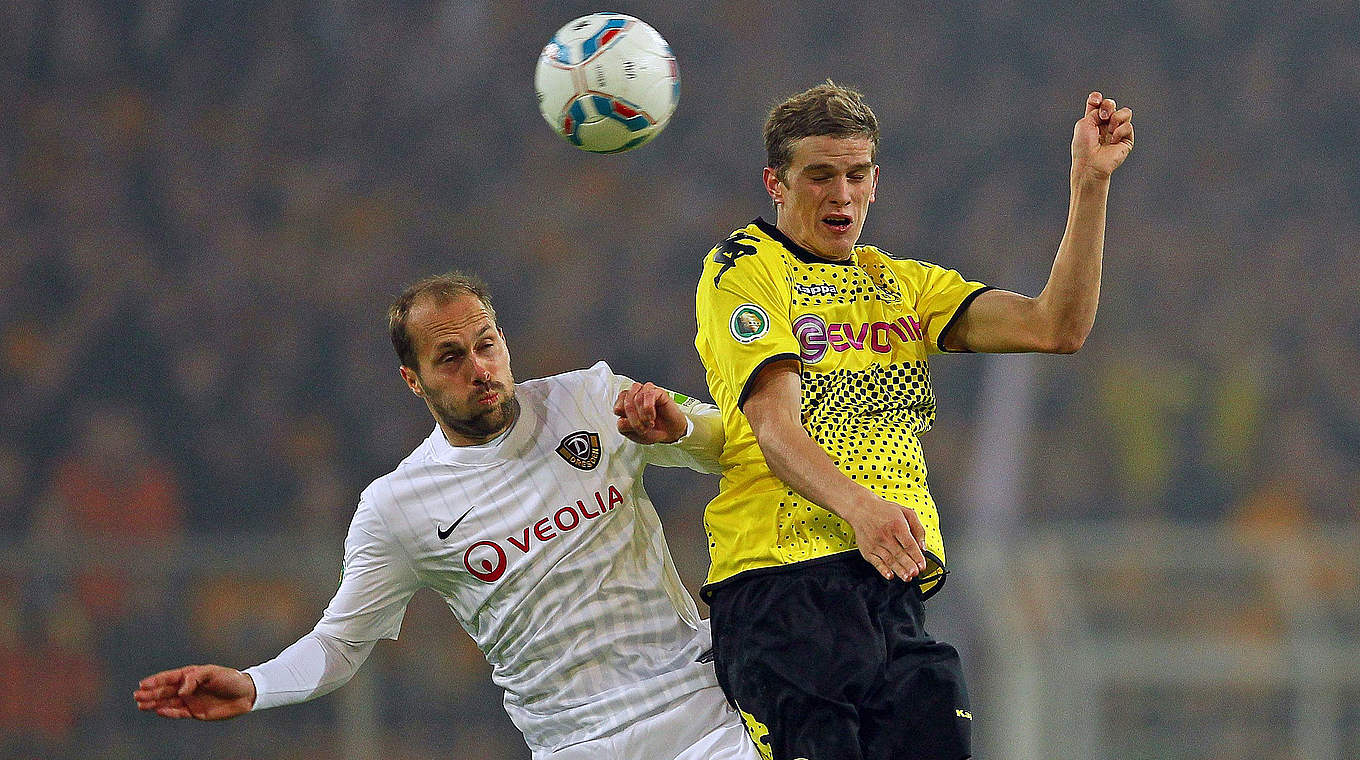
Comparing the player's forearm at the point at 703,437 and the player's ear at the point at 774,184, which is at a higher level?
the player's ear at the point at 774,184

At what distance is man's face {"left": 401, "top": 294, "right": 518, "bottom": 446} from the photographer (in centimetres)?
364

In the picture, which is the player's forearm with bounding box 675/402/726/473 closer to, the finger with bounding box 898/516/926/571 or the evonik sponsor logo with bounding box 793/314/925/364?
the evonik sponsor logo with bounding box 793/314/925/364

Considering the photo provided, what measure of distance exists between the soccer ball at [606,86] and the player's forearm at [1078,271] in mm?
1105

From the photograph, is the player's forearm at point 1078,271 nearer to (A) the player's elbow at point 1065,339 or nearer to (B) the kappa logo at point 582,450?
(A) the player's elbow at point 1065,339

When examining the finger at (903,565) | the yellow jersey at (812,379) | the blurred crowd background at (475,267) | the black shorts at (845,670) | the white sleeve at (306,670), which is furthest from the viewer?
→ the blurred crowd background at (475,267)

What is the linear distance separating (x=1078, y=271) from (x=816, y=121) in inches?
24.4

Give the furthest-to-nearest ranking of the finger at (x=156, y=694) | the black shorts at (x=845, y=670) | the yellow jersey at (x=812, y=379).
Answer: the finger at (x=156, y=694) → the yellow jersey at (x=812, y=379) → the black shorts at (x=845, y=670)

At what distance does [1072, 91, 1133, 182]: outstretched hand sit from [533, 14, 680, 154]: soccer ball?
110 centimetres

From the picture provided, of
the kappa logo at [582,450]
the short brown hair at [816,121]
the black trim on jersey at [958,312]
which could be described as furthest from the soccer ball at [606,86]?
the black trim on jersey at [958,312]

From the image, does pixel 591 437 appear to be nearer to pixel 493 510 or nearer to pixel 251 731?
pixel 493 510

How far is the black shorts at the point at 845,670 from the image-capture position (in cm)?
295

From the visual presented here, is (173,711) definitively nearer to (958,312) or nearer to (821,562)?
(821,562)

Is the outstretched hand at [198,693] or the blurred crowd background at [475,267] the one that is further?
the blurred crowd background at [475,267]

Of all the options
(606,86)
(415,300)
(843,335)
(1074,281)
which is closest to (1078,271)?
(1074,281)
